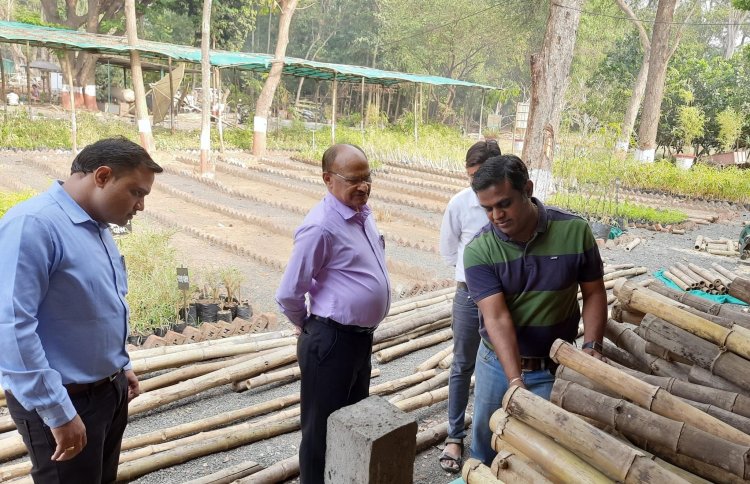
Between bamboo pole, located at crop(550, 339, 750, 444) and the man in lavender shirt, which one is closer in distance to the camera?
bamboo pole, located at crop(550, 339, 750, 444)

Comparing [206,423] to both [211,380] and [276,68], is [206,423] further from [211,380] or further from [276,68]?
[276,68]

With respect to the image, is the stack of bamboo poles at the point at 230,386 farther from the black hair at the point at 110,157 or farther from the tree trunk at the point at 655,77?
the tree trunk at the point at 655,77

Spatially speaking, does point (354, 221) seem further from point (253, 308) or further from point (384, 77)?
point (384, 77)

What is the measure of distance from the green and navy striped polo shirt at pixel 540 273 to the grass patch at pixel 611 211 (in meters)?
9.42

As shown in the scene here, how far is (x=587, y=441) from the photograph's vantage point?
169cm

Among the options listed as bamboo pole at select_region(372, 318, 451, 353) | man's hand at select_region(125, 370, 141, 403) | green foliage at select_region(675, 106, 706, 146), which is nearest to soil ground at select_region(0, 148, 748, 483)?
bamboo pole at select_region(372, 318, 451, 353)

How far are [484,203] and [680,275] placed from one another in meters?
6.09

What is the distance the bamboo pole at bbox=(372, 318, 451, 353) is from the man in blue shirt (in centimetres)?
294

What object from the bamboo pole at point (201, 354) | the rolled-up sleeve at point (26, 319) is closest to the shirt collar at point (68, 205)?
the rolled-up sleeve at point (26, 319)

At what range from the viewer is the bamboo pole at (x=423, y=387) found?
3.98m

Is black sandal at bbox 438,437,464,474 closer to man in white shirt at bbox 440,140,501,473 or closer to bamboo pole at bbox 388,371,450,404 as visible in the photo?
man in white shirt at bbox 440,140,501,473

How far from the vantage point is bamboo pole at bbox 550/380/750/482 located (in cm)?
153

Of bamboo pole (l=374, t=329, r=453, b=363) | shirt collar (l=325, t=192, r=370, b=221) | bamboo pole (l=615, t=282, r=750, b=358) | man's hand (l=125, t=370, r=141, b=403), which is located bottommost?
bamboo pole (l=374, t=329, r=453, b=363)

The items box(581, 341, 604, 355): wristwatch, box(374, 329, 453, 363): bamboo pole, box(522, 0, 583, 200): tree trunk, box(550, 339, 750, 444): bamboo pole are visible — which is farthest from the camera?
box(522, 0, 583, 200): tree trunk
